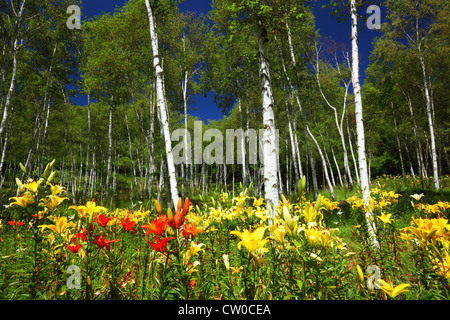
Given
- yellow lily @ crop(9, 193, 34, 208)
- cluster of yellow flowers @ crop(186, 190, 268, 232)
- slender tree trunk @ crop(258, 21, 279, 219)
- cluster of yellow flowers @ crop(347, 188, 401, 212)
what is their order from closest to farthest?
yellow lily @ crop(9, 193, 34, 208) → cluster of yellow flowers @ crop(186, 190, 268, 232) → cluster of yellow flowers @ crop(347, 188, 401, 212) → slender tree trunk @ crop(258, 21, 279, 219)

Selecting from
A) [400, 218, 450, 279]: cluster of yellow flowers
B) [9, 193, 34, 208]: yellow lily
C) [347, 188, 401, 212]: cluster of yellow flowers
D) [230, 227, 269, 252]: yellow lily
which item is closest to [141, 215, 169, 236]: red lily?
[230, 227, 269, 252]: yellow lily

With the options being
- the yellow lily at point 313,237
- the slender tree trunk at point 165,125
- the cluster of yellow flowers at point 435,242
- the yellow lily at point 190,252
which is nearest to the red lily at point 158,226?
the yellow lily at point 190,252

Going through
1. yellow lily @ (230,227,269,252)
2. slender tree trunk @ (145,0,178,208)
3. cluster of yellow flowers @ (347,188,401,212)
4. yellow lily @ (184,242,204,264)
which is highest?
slender tree trunk @ (145,0,178,208)

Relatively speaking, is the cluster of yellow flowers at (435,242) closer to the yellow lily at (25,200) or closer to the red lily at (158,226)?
the red lily at (158,226)

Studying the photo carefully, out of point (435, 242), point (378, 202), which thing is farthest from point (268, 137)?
point (435, 242)

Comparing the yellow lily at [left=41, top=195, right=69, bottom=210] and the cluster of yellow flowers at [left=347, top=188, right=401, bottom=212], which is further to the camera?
the cluster of yellow flowers at [left=347, top=188, right=401, bottom=212]

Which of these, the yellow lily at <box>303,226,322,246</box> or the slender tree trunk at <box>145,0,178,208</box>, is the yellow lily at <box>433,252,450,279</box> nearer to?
the yellow lily at <box>303,226,322,246</box>

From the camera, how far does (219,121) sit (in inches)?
1041

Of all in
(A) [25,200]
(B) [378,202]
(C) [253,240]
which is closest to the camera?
(C) [253,240]

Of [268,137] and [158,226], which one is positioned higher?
[268,137]

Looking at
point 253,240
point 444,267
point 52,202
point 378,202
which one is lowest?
point 378,202

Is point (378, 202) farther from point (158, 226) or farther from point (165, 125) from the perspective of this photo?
point (165, 125)

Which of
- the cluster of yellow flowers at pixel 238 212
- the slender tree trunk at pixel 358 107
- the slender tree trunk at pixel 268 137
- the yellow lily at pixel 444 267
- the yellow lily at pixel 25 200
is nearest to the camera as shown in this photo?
the yellow lily at pixel 444 267

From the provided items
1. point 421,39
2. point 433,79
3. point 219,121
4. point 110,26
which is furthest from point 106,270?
point 219,121
